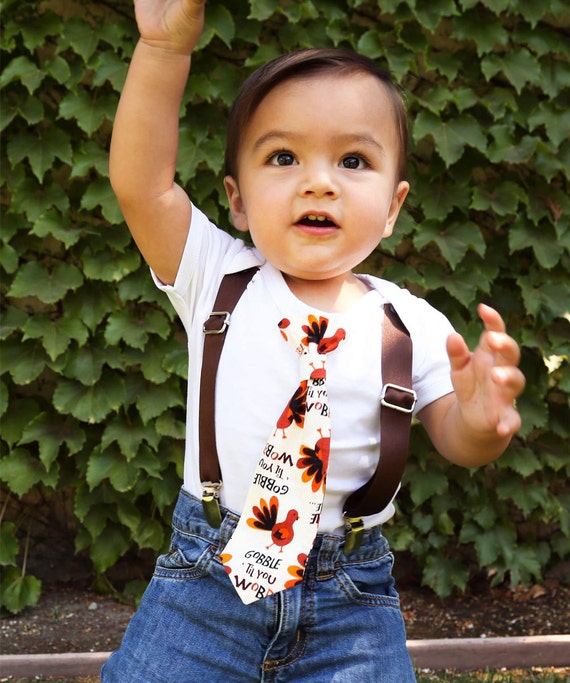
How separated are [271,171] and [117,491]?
6.25 feet

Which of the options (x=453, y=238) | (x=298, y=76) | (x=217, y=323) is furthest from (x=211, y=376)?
(x=453, y=238)

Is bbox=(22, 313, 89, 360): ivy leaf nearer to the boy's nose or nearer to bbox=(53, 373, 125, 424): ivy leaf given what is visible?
bbox=(53, 373, 125, 424): ivy leaf

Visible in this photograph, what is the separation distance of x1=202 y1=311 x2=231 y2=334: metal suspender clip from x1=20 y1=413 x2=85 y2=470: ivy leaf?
5.41ft

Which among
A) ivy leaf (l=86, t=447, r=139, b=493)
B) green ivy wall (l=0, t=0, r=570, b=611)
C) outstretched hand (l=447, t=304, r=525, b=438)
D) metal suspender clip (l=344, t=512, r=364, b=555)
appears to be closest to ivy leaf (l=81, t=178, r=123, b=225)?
green ivy wall (l=0, t=0, r=570, b=611)

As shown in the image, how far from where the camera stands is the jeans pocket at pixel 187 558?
58.0 inches

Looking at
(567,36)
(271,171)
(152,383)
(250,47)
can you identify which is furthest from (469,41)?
(271,171)

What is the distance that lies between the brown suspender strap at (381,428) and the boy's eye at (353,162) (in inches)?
12.0

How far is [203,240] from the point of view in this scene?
1.58 meters

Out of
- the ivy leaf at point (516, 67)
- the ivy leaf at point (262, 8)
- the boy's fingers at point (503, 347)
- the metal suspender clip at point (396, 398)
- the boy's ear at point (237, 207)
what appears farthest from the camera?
the ivy leaf at point (516, 67)

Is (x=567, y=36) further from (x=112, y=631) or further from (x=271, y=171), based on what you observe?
(x=112, y=631)

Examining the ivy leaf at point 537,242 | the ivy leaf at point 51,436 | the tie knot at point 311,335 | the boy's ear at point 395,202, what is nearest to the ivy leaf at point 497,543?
the ivy leaf at point 537,242

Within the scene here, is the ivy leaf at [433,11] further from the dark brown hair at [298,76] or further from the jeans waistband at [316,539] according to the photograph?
the jeans waistband at [316,539]

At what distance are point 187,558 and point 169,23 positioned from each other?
34.4 inches

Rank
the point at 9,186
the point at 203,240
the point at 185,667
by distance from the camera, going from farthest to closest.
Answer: the point at 9,186 → the point at 203,240 → the point at 185,667
